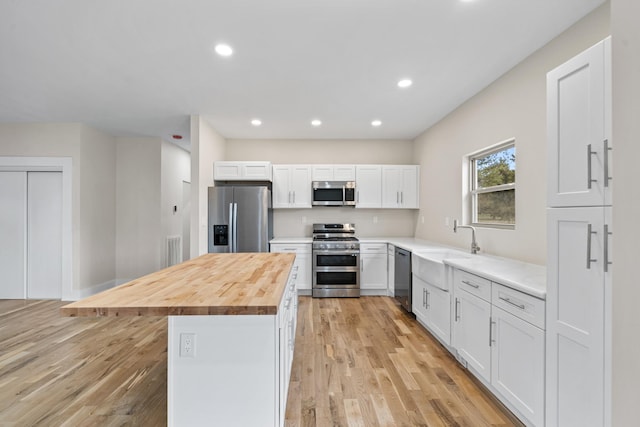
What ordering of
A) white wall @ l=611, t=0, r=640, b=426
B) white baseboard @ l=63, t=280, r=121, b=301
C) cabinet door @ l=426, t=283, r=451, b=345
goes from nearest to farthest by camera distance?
white wall @ l=611, t=0, r=640, b=426, cabinet door @ l=426, t=283, r=451, b=345, white baseboard @ l=63, t=280, r=121, b=301

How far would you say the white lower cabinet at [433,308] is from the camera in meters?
2.69

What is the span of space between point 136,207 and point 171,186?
71 centimetres

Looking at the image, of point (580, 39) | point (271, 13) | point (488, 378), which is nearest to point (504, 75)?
point (580, 39)

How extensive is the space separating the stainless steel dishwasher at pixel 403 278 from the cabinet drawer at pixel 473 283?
3.81 ft

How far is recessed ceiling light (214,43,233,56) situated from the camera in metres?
2.37

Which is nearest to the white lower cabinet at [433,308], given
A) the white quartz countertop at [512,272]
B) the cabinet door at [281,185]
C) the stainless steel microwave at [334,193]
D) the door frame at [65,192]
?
the white quartz countertop at [512,272]

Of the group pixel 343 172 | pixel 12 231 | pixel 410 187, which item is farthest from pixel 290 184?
pixel 12 231

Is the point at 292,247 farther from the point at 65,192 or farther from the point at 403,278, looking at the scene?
the point at 65,192

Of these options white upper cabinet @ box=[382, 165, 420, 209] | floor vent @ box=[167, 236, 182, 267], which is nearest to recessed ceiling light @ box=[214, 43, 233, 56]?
white upper cabinet @ box=[382, 165, 420, 209]

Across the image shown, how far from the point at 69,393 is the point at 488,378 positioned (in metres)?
3.02

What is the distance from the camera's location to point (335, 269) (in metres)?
4.48

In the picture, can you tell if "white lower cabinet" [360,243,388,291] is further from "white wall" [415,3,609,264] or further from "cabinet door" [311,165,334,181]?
"cabinet door" [311,165,334,181]

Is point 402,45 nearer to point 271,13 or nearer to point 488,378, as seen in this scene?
point 271,13

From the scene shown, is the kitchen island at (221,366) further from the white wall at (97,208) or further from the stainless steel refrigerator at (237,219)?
the white wall at (97,208)
